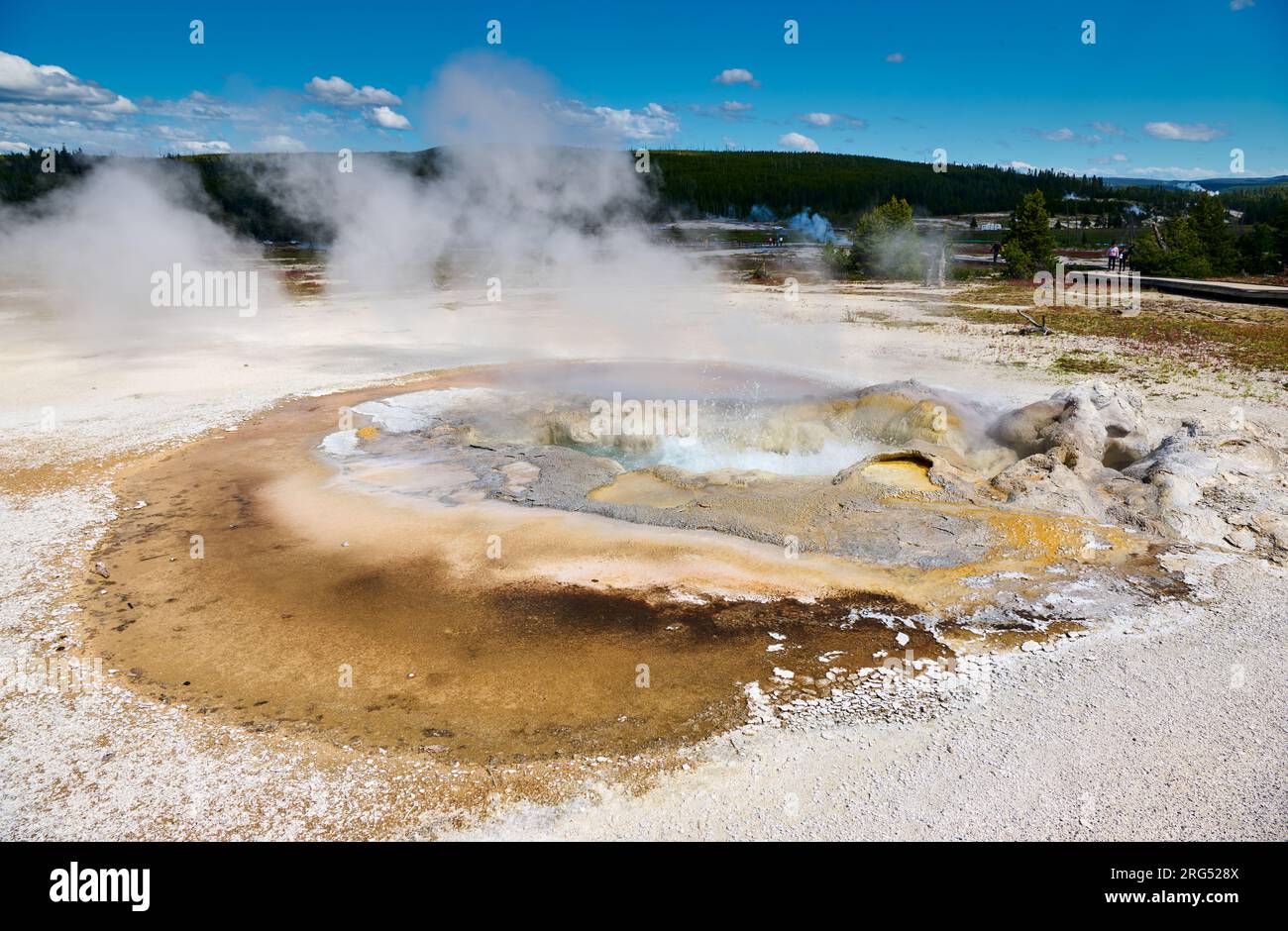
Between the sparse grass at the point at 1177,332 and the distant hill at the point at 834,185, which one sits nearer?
the sparse grass at the point at 1177,332

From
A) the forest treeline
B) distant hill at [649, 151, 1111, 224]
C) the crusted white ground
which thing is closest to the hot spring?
the crusted white ground

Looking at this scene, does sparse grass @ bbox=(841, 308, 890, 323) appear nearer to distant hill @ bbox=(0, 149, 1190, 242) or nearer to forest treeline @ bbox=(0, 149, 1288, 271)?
forest treeline @ bbox=(0, 149, 1288, 271)

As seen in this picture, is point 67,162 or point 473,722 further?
point 67,162

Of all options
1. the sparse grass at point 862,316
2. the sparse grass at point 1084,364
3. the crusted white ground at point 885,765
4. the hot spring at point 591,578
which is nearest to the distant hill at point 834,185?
the sparse grass at point 862,316

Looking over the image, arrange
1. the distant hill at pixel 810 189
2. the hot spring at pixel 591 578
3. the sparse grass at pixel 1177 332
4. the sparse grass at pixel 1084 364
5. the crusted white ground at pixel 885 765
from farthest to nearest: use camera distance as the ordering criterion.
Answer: the distant hill at pixel 810 189
the sparse grass at pixel 1177 332
the sparse grass at pixel 1084 364
the hot spring at pixel 591 578
the crusted white ground at pixel 885 765

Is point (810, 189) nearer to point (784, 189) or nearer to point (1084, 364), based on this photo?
point (784, 189)

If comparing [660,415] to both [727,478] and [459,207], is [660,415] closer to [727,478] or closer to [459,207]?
[727,478]

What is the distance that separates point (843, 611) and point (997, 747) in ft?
6.60

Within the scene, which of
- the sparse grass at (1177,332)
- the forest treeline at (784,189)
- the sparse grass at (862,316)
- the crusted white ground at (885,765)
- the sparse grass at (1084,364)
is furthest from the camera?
the forest treeline at (784,189)

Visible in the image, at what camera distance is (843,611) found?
698cm

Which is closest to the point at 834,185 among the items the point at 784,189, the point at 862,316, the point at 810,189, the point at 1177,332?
the point at 810,189

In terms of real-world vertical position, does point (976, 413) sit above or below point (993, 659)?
above

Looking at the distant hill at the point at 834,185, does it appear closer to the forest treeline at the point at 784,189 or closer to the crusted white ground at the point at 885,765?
the forest treeline at the point at 784,189

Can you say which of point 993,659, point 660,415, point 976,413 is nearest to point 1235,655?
point 993,659
